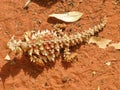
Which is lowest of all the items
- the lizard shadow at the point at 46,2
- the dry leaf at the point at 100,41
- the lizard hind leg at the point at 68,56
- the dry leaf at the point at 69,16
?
the lizard hind leg at the point at 68,56

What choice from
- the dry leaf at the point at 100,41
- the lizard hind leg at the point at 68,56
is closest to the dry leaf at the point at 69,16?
the dry leaf at the point at 100,41

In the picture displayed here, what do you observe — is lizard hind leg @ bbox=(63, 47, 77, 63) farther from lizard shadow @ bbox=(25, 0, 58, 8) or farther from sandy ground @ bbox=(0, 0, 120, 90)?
lizard shadow @ bbox=(25, 0, 58, 8)

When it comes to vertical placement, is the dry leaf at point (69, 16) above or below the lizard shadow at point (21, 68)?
above

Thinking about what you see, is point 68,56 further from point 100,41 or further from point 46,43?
point 100,41

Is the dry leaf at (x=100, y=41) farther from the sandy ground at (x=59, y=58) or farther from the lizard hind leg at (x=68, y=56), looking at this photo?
the lizard hind leg at (x=68, y=56)

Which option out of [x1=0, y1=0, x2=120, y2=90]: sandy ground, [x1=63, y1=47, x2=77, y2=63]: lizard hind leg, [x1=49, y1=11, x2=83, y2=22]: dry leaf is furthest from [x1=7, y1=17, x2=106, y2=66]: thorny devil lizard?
[x1=49, y1=11, x2=83, y2=22]: dry leaf

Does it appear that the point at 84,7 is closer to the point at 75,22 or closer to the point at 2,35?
the point at 75,22
